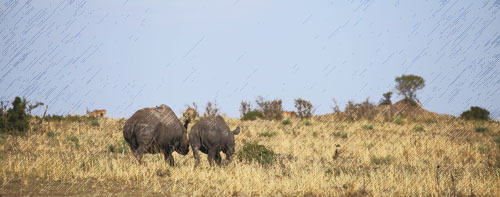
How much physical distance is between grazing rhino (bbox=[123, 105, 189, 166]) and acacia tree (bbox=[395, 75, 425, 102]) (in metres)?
49.2

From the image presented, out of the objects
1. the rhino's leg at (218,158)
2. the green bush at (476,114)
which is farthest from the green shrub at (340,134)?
the green bush at (476,114)

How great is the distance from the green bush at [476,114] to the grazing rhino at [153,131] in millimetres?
34791

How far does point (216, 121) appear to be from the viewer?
10648mm

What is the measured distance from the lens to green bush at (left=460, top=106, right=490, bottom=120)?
38916mm

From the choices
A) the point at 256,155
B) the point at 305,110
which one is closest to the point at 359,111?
the point at 305,110

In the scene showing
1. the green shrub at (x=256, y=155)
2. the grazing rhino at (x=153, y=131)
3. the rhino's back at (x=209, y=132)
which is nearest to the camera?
the grazing rhino at (x=153, y=131)

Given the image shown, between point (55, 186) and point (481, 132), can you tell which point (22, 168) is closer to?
point (55, 186)

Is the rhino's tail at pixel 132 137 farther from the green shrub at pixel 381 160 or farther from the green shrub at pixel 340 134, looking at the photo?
the green shrub at pixel 340 134

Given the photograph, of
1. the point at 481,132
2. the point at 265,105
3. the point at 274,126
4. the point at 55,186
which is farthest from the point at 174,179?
the point at 265,105

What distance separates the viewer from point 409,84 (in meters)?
55.9

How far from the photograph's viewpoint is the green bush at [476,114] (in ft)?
128

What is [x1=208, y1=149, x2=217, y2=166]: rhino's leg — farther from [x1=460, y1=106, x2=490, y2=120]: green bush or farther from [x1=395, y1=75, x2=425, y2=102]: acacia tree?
[x1=395, y1=75, x2=425, y2=102]: acacia tree

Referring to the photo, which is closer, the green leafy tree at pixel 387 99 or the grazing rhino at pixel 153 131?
the grazing rhino at pixel 153 131

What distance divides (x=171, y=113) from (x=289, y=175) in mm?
3148
